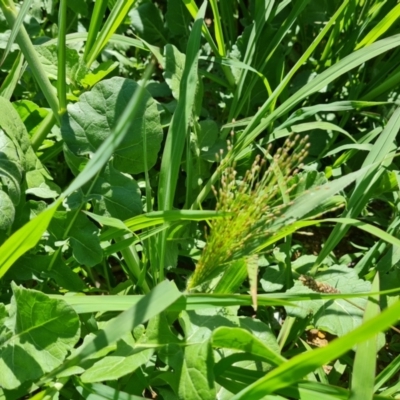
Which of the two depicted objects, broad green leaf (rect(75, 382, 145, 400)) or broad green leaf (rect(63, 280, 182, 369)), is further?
broad green leaf (rect(75, 382, 145, 400))

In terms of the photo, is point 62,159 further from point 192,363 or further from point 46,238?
→ point 192,363

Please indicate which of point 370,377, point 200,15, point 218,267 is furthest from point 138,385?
point 200,15

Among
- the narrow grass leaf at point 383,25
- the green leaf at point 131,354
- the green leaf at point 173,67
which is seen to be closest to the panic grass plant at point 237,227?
the green leaf at point 131,354

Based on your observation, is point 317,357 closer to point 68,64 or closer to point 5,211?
point 5,211

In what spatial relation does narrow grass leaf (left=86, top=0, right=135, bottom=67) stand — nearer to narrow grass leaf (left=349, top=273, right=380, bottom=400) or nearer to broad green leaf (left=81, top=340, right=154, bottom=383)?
broad green leaf (left=81, top=340, right=154, bottom=383)

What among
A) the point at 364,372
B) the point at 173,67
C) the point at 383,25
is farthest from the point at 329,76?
the point at 364,372

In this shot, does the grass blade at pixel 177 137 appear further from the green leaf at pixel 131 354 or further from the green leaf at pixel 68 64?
the green leaf at pixel 68 64

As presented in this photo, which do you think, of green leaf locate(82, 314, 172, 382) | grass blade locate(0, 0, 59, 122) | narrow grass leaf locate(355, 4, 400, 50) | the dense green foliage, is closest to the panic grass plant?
the dense green foliage
